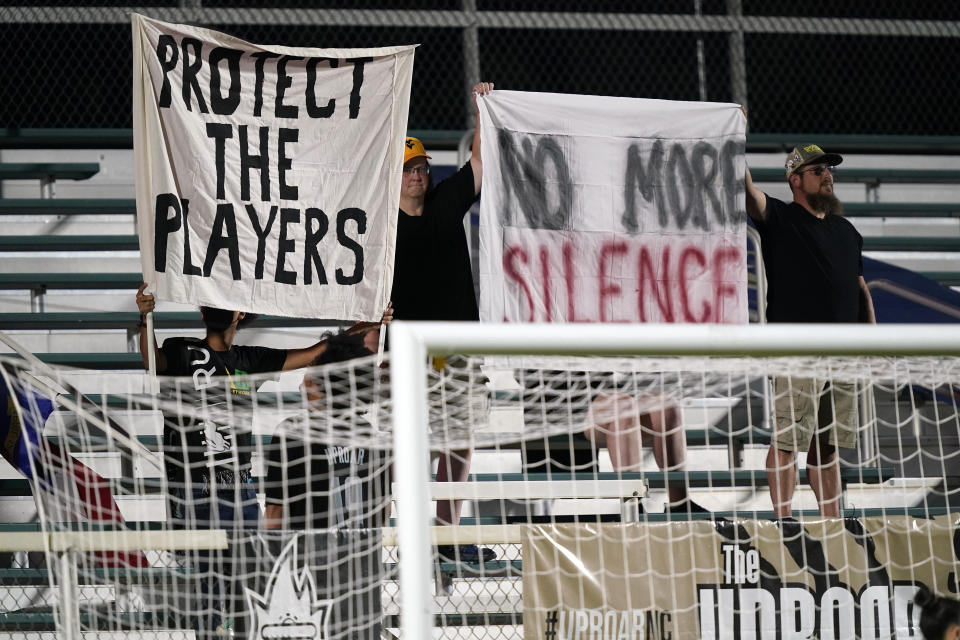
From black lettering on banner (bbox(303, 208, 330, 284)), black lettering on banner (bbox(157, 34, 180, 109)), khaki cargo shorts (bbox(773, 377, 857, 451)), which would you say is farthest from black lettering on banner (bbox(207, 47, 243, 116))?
khaki cargo shorts (bbox(773, 377, 857, 451))

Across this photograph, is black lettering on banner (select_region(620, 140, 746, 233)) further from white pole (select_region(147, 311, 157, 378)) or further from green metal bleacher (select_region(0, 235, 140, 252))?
green metal bleacher (select_region(0, 235, 140, 252))

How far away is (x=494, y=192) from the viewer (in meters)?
4.94

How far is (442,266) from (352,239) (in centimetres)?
50

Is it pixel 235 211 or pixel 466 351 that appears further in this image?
pixel 235 211

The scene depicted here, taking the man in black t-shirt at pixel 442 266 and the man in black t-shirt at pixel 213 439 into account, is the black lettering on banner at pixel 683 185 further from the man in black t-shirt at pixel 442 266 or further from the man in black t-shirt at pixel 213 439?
the man in black t-shirt at pixel 213 439

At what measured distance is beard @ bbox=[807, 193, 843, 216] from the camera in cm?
532

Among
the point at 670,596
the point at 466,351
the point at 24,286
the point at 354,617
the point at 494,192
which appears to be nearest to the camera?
the point at 466,351

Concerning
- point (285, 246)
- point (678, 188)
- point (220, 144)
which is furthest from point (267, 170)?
point (678, 188)

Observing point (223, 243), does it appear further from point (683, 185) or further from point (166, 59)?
point (683, 185)

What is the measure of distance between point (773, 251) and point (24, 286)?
4.04 meters

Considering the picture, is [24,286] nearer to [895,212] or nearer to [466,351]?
[466,351]

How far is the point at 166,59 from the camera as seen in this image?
4.59 meters

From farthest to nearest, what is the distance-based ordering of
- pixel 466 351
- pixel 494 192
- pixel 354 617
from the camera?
pixel 494 192 → pixel 354 617 → pixel 466 351

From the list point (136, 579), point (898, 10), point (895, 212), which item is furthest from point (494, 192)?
point (898, 10)
